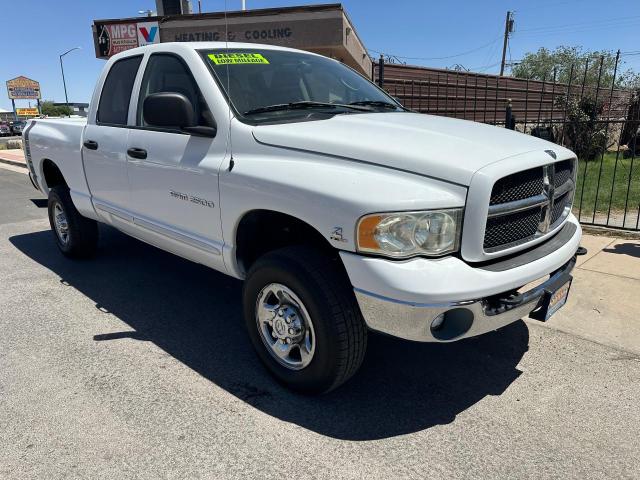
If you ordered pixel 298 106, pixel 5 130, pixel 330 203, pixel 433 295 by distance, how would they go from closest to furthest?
1. pixel 433 295
2. pixel 330 203
3. pixel 298 106
4. pixel 5 130

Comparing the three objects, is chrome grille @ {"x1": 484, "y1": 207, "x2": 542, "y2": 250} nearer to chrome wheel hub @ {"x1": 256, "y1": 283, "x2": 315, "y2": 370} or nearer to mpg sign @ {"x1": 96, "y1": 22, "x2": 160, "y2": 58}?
chrome wheel hub @ {"x1": 256, "y1": 283, "x2": 315, "y2": 370}

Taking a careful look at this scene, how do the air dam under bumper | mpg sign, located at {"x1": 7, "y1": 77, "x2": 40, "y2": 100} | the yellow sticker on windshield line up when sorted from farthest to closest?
mpg sign, located at {"x1": 7, "y1": 77, "x2": 40, "y2": 100}, the yellow sticker on windshield, the air dam under bumper

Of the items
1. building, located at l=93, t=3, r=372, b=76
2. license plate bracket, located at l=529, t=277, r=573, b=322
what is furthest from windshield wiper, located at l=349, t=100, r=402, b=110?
building, located at l=93, t=3, r=372, b=76

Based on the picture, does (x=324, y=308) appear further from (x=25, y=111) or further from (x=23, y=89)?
(x=25, y=111)

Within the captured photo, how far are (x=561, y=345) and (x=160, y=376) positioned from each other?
2.72m

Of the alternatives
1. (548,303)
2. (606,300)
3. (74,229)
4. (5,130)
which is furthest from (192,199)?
(5,130)

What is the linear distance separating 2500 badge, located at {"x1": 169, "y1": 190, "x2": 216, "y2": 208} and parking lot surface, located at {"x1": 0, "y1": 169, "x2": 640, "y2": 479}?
40.2 inches

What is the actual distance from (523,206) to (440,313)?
2.56ft

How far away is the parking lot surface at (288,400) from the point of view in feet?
7.90

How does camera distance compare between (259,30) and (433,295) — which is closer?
(433,295)

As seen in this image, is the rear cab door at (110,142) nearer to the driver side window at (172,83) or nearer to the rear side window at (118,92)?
the rear side window at (118,92)

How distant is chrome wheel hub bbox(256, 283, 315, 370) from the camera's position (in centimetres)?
277

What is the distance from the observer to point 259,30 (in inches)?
601

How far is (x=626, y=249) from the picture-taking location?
18.0ft
